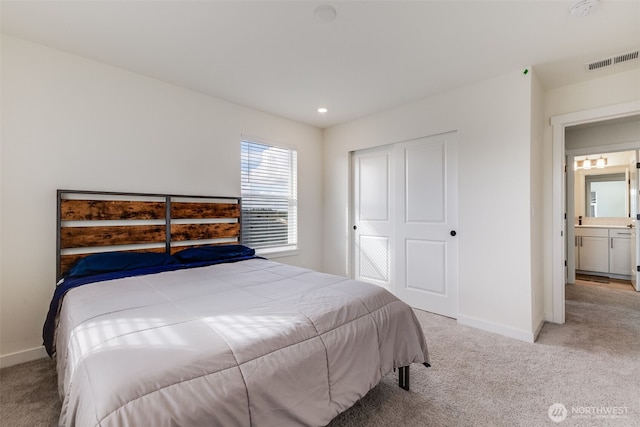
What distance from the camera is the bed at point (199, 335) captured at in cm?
92

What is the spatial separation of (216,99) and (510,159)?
3.23m

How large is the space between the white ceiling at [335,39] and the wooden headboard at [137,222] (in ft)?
4.06

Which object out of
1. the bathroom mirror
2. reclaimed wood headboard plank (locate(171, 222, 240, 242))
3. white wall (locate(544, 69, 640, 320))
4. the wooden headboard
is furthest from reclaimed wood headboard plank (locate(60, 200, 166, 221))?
the bathroom mirror

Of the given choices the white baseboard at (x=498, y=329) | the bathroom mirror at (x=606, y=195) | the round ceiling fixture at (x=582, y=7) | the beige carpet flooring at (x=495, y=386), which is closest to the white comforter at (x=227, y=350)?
the beige carpet flooring at (x=495, y=386)

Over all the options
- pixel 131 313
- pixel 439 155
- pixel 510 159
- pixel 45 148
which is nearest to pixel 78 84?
pixel 45 148

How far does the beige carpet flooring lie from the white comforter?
0.27m

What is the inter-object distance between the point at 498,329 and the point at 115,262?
3.56 meters

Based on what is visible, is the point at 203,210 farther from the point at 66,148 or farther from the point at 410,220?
the point at 410,220

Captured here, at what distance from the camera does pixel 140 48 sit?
7.68 feet

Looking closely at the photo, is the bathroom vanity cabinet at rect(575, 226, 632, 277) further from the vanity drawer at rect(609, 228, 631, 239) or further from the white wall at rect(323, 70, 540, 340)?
the white wall at rect(323, 70, 540, 340)

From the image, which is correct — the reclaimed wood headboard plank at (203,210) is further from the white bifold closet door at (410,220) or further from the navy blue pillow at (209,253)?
the white bifold closet door at (410,220)

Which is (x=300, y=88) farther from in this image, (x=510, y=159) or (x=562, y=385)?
(x=562, y=385)

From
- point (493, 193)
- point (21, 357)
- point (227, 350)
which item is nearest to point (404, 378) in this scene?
point (227, 350)

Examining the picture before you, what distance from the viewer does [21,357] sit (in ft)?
7.29
